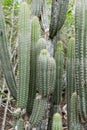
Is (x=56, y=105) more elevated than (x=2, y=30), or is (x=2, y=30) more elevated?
(x=2, y=30)

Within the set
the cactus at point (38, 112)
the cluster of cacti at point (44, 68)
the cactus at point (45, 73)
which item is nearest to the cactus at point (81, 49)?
the cluster of cacti at point (44, 68)

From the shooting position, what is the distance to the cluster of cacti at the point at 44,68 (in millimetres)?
3066

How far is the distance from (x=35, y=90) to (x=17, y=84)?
0.65 feet

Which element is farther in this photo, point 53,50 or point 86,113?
point 53,50

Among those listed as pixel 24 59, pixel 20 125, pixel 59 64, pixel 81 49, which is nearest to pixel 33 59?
pixel 24 59

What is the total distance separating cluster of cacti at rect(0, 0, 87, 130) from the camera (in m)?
3.07

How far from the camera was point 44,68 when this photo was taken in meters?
3.06

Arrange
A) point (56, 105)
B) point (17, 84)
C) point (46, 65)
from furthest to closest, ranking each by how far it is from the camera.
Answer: point (56, 105)
point (17, 84)
point (46, 65)

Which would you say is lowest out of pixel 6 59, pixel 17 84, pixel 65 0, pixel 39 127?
pixel 39 127

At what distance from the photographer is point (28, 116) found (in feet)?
11.1

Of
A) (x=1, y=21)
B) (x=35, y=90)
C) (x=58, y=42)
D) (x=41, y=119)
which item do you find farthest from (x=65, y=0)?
(x=41, y=119)

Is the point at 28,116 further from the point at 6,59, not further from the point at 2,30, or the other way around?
the point at 2,30

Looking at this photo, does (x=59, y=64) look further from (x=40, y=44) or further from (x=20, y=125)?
(x=20, y=125)

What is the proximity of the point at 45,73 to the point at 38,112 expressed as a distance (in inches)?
15.2
